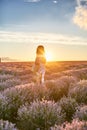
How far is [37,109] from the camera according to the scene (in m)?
8.07

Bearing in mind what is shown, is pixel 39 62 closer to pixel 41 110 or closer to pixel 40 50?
pixel 40 50

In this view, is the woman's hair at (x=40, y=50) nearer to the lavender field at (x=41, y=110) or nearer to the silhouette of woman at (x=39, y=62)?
the silhouette of woman at (x=39, y=62)

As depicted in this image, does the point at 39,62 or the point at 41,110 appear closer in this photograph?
the point at 41,110

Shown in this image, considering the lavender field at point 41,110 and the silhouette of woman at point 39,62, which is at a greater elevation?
the silhouette of woman at point 39,62

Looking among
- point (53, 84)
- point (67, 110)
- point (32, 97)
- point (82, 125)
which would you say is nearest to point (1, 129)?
point (82, 125)

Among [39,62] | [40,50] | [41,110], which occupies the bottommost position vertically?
[41,110]

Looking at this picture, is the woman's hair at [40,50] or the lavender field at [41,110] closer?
the lavender field at [41,110]

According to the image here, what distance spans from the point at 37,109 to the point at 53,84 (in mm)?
5029

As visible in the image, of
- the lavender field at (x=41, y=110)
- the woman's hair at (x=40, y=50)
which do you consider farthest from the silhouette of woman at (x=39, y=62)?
the lavender field at (x=41, y=110)

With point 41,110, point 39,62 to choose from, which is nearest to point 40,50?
point 39,62

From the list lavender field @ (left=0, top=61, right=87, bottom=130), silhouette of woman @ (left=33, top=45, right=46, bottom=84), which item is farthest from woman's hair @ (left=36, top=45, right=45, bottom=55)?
lavender field @ (left=0, top=61, right=87, bottom=130)

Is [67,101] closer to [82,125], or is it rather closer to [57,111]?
[57,111]

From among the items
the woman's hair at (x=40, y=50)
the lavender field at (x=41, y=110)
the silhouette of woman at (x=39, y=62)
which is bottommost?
the lavender field at (x=41, y=110)

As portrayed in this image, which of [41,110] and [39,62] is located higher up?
[39,62]
